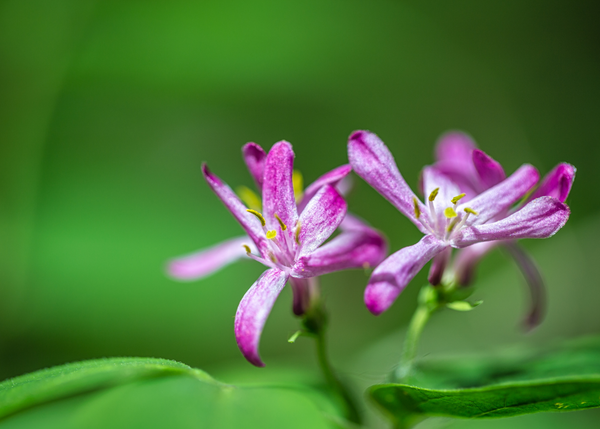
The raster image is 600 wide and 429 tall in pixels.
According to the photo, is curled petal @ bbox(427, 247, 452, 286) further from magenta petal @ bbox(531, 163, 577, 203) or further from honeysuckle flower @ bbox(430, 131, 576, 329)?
magenta petal @ bbox(531, 163, 577, 203)

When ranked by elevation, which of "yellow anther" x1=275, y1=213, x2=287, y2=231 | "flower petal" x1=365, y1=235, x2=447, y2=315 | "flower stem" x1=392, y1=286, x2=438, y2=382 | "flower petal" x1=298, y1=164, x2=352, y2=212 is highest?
"flower petal" x1=298, y1=164, x2=352, y2=212

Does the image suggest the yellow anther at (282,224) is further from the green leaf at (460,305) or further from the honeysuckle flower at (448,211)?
the green leaf at (460,305)

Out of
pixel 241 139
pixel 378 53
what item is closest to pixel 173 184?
pixel 241 139

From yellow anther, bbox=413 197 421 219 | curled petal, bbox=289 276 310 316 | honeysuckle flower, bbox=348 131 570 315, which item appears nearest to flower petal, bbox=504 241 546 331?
honeysuckle flower, bbox=348 131 570 315

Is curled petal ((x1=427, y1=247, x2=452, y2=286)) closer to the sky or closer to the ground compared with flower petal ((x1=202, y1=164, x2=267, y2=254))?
closer to the ground

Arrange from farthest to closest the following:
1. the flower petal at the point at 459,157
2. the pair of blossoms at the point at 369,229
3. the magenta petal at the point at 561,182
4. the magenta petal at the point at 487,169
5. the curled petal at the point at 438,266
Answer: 1. the flower petal at the point at 459,157
2. the curled petal at the point at 438,266
3. the magenta petal at the point at 487,169
4. the magenta petal at the point at 561,182
5. the pair of blossoms at the point at 369,229

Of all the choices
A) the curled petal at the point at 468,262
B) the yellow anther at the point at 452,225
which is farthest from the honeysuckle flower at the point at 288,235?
the curled petal at the point at 468,262

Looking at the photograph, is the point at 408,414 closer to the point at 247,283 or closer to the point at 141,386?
the point at 141,386
